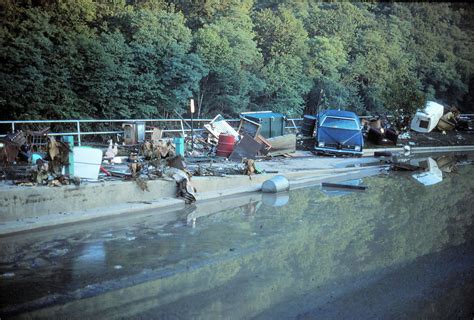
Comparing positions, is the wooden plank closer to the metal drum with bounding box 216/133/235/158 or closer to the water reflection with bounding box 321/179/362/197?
the metal drum with bounding box 216/133/235/158

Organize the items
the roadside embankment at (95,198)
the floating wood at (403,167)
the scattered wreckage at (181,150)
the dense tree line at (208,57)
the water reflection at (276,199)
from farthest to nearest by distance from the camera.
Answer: the dense tree line at (208,57) < the floating wood at (403,167) < the water reflection at (276,199) < the scattered wreckage at (181,150) < the roadside embankment at (95,198)

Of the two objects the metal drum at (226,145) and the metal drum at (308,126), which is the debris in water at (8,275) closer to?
the metal drum at (226,145)

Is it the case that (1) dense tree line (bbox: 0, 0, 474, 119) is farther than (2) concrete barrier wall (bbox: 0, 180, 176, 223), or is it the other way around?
(1) dense tree line (bbox: 0, 0, 474, 119)

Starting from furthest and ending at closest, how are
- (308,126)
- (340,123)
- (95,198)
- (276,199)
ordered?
(308,126), (340,123), (276,199), (95,198)

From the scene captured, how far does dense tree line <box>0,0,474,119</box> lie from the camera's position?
24.4 metres

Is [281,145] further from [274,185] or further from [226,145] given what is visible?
[274,185]

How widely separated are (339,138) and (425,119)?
15714 mm

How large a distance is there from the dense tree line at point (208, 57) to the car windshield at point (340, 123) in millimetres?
3853

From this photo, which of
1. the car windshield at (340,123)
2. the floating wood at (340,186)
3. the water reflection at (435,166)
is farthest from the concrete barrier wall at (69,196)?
the car windshield at (340,123)

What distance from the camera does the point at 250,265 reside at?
31.2 feet

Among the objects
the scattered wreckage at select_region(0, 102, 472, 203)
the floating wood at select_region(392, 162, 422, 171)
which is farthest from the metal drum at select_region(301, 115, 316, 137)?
the floating wood at select_region(392, 162, 422, 171)

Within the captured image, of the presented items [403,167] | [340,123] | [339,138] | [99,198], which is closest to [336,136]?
[339,138]

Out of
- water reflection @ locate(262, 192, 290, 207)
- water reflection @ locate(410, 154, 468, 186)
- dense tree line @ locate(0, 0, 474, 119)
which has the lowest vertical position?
water reflection @ locate(410, 154, 468, 186)

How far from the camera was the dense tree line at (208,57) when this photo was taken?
80.2 ft
